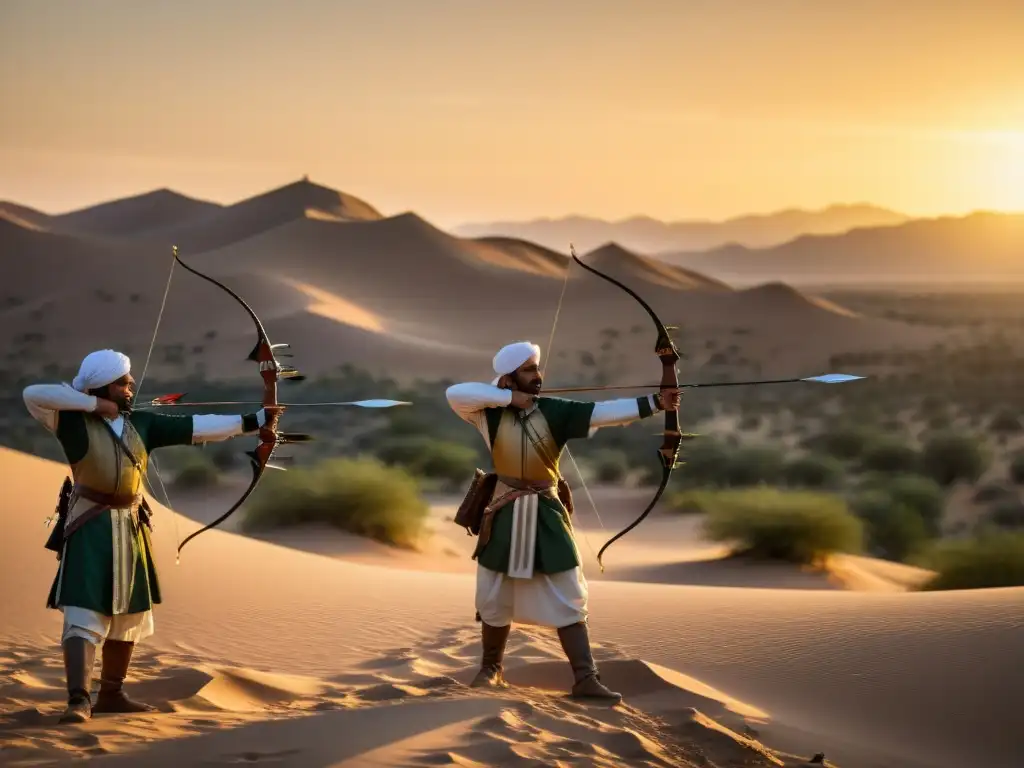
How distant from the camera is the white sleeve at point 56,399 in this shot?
24.7ft

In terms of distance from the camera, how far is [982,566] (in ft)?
55.3

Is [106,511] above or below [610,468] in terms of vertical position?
below

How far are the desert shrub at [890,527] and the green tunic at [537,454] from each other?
44.3 ft

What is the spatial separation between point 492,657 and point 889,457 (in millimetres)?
21025

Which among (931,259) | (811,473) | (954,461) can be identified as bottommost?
(811,473)

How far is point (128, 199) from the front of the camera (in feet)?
413

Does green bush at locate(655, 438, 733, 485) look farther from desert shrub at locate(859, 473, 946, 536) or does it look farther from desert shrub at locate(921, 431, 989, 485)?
desert shrub at locate(921, 431, 989, 485)

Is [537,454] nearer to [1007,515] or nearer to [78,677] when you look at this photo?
[78,677]

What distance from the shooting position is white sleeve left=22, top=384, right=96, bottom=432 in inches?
296

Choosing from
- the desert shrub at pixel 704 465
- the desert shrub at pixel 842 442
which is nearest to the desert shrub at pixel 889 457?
the desert shrub at pixel 842 442

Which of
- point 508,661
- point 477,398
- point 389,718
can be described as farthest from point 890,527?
point 389,718

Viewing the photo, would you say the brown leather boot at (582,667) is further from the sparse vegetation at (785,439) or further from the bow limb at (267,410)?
the sparse vegetation at (785,439)

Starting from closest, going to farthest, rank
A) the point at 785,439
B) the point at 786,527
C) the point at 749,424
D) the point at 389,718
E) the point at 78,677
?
the point at 389,718, the point at 78,677, the point at 786,527, the point at 785,439, the point at 749,424

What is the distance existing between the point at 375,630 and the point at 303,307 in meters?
61.1
